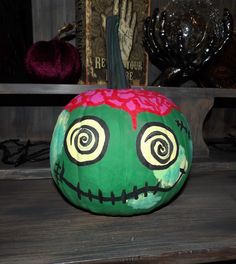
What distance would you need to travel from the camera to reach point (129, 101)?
42 cm

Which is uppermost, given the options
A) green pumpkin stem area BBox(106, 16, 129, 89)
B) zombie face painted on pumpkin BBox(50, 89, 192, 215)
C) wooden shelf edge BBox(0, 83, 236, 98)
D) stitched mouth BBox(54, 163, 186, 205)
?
green pumpkin stem area BBox(106, 16, 129, 89)

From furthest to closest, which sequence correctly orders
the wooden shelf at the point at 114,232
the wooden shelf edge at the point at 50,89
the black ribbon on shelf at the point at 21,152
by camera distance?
the black ribbon on shelf at the point at 21,152, the wooden shelf edge at the point at 50,89, the wooden shelf at the point at 114,232

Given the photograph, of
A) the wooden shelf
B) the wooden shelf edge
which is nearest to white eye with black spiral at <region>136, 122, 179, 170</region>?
the wooden shelf

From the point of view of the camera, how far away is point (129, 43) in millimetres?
745

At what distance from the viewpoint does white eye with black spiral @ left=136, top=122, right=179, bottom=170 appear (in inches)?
16.1

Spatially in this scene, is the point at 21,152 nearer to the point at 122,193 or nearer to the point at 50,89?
the point at 50,89

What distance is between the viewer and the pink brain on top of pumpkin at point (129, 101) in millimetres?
418

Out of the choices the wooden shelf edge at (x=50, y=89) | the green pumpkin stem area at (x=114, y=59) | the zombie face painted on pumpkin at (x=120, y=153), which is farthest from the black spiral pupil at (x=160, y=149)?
the wooden shelf edge at (x=50, y=89)

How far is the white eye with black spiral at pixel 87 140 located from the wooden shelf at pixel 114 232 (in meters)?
0.11

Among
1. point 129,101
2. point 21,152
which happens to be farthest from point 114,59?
point 21,152

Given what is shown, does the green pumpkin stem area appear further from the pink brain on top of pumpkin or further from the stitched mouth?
the stitched mouth

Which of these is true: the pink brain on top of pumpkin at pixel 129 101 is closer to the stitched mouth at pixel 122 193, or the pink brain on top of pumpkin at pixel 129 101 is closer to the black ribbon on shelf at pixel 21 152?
the stitched mouth at pixel 122 193

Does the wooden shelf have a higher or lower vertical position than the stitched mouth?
lower

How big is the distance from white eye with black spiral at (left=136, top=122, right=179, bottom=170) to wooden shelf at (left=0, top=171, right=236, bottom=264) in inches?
4.0
